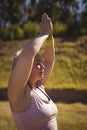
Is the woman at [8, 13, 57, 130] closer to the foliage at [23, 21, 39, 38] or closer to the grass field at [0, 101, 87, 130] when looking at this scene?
the grass field at [0, 101, 87, 130]

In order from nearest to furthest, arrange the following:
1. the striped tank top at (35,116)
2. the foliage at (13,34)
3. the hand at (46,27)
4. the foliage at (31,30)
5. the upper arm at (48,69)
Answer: the striped tank top at (35,116), the hand at (46,27), the upper arm at (48,69), the foliage at (31,30), the foliage at (13,34)

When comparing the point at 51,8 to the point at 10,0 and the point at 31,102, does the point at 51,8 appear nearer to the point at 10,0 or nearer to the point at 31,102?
the point at 10,0

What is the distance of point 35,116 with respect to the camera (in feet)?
9.17

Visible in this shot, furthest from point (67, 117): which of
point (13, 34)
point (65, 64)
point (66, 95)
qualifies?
point (13, 34)

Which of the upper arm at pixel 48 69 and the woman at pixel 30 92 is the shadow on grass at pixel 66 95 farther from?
the woman at pixel 30 92

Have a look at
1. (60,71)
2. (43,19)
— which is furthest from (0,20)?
(43,19)

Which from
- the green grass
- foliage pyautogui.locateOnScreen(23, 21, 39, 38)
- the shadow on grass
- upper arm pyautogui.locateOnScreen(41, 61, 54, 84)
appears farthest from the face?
foliage pyautogui.locateOnScreen(23, 21, 39, 38)

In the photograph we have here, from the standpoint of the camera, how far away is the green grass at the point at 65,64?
17.4 m

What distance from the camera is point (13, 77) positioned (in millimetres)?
2721

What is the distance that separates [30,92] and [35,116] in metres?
0.15

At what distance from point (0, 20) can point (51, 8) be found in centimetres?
775

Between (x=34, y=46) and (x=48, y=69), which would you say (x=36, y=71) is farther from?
(x=48, y=69)

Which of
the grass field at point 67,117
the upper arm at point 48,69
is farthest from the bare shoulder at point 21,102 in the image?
the grass field at point 67,117

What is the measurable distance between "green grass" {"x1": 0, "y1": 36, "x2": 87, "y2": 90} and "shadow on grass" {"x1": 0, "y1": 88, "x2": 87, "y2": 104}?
57 cm
